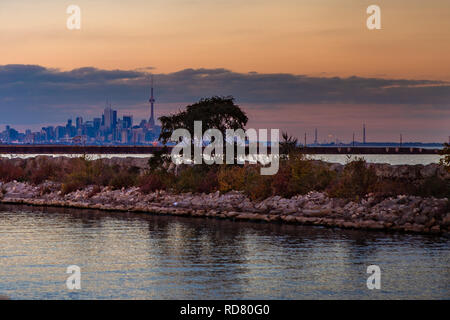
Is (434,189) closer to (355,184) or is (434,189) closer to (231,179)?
(355,184)

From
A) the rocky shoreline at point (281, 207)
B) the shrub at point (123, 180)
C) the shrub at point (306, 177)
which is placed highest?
the shrub at point (306, 177)

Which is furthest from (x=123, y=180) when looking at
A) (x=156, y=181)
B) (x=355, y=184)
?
(x=355, y=184)

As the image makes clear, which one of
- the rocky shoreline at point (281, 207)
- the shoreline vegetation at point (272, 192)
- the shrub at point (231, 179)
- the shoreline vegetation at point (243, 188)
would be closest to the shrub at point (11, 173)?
the shoreline vegetation at point (243, 188)

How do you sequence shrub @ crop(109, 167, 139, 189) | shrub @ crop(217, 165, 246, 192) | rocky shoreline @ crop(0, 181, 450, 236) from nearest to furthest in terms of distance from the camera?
rocky shoreline @ crop(0, 181, 450, 236), shrub @ crop(217, 165, 246, 192), shrub @ crop(109, 167, 139, 189)

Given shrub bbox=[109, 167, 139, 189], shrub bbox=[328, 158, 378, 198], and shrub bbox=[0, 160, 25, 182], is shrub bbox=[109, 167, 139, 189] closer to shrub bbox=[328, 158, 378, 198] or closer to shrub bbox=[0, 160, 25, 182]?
shrub bbox=[0, 160, 25, 182]

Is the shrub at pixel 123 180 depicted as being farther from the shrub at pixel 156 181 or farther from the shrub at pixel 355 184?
the shrub at pixel 355 184

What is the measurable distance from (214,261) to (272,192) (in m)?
16.6

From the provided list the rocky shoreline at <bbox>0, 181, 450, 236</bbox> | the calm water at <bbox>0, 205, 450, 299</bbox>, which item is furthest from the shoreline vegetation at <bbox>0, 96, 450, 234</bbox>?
the calm water at <bbox>0, 205, 450, 299</bbox>

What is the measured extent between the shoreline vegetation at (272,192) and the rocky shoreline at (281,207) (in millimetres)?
45

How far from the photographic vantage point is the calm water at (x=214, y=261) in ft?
62.1

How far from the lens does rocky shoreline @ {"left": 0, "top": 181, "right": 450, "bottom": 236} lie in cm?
3200

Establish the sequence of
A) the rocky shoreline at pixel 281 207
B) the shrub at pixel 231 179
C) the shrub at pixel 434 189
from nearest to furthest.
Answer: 1. the rocky shoreline at pixel 281 207
2. the shrub at pixel 434 189
3. the shrub at pixel 231 179

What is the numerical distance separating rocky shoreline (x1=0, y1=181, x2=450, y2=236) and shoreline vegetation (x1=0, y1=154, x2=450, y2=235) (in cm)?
4
